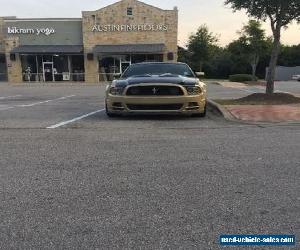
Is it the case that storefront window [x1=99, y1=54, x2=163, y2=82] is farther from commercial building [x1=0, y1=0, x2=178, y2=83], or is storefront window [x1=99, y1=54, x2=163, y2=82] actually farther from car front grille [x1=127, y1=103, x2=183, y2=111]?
car front grille [x1=127, y1=103, x2=183, y2=111]

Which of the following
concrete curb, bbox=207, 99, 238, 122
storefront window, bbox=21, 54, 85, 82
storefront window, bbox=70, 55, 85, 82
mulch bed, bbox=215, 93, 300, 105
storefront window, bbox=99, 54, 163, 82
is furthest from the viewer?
storefront window, bbox=70, 55, 85, 82

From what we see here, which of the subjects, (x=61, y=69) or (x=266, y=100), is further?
(x=61, y=69)

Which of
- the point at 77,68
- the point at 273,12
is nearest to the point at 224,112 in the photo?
the point at 273,12

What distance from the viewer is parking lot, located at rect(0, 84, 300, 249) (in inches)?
133

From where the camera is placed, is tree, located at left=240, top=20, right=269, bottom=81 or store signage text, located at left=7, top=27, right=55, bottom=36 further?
tree, located at left=240, top=20, right=269, bottom=81

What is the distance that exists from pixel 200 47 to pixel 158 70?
42.3 meters

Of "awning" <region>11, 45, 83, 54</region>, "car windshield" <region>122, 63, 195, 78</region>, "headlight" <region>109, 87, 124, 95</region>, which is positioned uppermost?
"awning" <region>11, 45, 83, 54</region>

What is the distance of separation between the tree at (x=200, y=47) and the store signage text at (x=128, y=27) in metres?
13.2

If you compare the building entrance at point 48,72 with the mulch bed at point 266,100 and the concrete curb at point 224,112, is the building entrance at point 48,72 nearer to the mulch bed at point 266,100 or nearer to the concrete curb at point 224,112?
the mulch bed at point 266,100

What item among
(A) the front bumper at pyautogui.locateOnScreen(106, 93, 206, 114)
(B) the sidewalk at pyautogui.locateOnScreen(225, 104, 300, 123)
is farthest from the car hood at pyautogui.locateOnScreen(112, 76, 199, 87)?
(B) the sidewalk at pyautogui.locateOnScreen(225, 104, 300, 123)

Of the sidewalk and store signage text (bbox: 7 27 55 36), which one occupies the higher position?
store signage text (bbox: 7 27 55 36)

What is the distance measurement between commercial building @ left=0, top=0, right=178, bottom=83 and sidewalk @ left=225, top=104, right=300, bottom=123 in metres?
27.8

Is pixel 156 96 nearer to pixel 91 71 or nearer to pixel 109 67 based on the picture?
pixel 109 67

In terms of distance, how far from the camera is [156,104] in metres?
9.62
